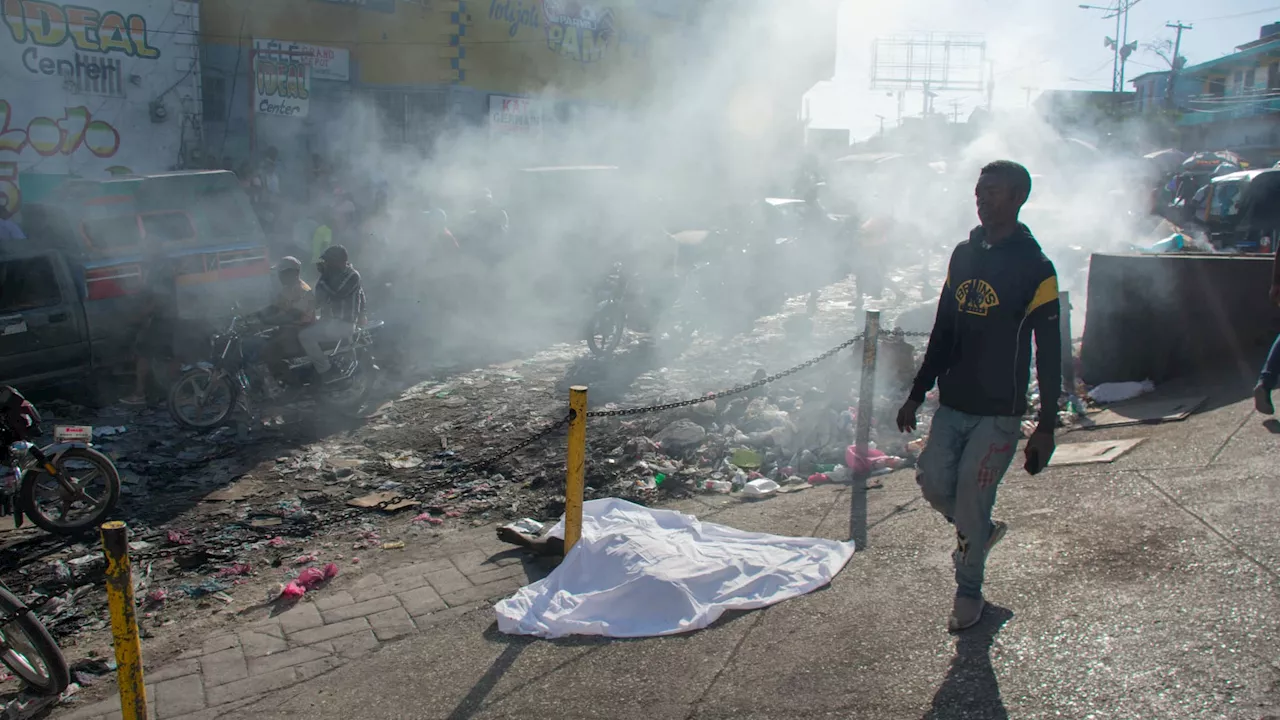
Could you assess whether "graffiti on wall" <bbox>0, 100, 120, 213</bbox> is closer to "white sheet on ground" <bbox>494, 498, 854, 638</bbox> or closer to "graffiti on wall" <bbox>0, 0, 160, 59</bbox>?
"graffiti on wall" <bbox>0, 0, 160, 59</bbox>

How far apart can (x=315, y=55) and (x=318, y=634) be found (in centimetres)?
1506

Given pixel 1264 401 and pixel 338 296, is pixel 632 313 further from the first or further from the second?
pixel 1264 401

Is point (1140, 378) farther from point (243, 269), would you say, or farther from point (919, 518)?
Result: point (243, 269)

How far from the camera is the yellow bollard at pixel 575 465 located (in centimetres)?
392

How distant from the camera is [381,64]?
18.1m

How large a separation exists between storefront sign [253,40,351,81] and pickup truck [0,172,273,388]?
694cm

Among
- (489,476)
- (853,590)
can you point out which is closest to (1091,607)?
(853,590)

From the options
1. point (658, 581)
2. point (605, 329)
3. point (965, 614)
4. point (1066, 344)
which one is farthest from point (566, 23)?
point (965, 614)

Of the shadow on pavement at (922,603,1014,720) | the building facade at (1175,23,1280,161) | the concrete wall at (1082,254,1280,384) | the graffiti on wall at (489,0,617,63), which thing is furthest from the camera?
the building facade at (1175,23,1280,161)

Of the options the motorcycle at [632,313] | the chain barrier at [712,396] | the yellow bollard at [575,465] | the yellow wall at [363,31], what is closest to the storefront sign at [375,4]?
the yellow wall at [363,31]

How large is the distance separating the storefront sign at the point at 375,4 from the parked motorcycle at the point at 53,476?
1387 centimetres

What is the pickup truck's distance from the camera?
7.73m

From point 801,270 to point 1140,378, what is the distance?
8.77 meters

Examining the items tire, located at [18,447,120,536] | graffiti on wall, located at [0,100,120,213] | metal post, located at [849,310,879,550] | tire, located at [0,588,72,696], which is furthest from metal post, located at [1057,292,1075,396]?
graffiti on wall, located at [0,100,120,213]
